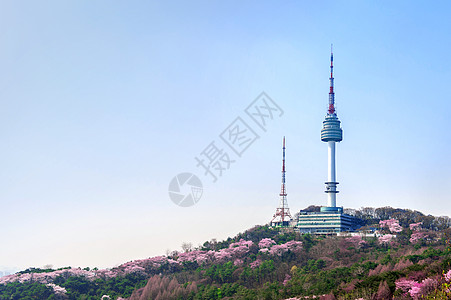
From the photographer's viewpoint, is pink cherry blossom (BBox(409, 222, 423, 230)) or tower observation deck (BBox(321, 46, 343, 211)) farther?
tower observation deck (BBox(321, 46, 343, 211))

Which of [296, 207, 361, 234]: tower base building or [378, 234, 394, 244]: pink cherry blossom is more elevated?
[296, 207, 361, 234]: tower base building

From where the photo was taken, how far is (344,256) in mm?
86938

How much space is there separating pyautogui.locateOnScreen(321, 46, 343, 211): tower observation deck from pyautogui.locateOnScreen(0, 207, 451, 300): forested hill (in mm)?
19279

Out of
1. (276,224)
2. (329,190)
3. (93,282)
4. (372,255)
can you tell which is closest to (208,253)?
(93,282)

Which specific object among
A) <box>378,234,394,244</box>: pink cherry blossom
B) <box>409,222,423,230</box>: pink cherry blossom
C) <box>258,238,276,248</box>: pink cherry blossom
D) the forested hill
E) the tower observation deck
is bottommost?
the forested hill

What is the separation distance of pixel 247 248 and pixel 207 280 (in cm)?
2022

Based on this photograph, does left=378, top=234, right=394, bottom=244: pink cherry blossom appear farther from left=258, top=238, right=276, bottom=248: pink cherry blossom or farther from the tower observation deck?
the tower observation deck

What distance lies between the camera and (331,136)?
438 ft

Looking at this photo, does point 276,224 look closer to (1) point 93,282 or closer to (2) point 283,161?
(2) point 283,161

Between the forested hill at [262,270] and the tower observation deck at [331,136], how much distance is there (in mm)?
19279

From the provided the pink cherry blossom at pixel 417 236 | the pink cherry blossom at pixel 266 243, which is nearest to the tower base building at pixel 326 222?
the pink cherry blossom at pixel 266 243

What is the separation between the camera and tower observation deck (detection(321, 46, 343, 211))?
436 feet

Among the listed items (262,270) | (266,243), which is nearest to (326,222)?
(266,243)

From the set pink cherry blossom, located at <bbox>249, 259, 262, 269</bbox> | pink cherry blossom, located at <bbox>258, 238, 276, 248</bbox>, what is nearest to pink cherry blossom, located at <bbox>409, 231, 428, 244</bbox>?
pink cherry blossom, located at <bbox>258, 238, 276, 248</bbox>
